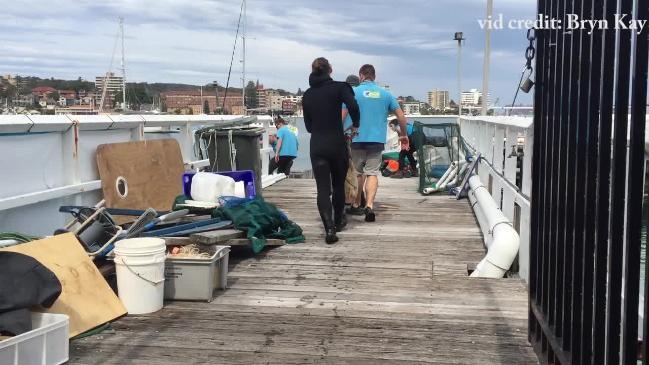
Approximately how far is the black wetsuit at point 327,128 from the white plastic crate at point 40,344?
354 centimetres

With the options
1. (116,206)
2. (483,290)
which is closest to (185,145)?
(116,206)

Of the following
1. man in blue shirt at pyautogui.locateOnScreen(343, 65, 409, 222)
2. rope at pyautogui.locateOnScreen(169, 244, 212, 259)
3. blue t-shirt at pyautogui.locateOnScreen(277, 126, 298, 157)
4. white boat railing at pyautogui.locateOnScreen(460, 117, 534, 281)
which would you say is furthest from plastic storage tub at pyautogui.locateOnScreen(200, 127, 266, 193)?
blue t-shirt at pyautogui.locateOnScreen(277, 126, 298, 157)

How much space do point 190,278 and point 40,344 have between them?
4.83ft

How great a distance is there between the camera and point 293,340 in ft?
12.0

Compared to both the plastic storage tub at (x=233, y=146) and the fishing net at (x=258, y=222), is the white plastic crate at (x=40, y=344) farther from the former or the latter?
the plastic storage tub at (x=233, y=146)

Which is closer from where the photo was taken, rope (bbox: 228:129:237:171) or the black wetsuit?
the black wetsuit

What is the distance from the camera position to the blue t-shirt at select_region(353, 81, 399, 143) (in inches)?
288

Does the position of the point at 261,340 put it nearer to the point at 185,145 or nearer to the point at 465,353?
the point at 465,353

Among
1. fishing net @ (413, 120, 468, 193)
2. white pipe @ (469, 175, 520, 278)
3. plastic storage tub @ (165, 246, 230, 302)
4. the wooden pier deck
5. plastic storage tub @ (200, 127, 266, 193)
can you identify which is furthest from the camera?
fishing net @ (413, 120, 468, 193)

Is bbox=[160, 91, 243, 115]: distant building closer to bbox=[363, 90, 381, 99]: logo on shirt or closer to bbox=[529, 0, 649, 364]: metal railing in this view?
bbox=[363, 90, 381, 99]: logo on shirt

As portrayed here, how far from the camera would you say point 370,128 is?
289 inches

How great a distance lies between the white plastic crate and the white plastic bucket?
890 millimetres

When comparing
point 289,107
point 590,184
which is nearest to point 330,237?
point 590,184

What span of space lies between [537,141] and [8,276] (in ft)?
9.18
